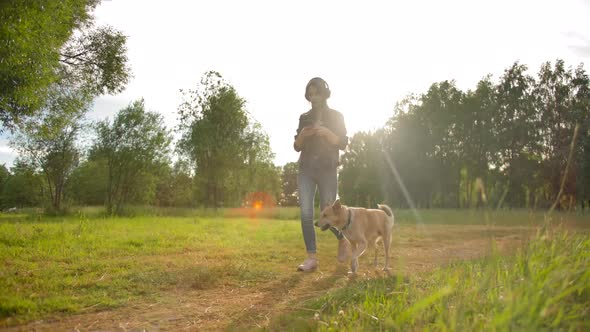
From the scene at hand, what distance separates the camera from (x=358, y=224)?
6.59 m

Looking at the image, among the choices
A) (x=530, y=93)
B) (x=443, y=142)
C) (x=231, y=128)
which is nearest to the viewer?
(x=231, y=128)

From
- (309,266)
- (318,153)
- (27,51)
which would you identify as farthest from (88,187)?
(309,266)

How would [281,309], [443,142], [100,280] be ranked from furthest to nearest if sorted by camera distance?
[443,142]
[100,280]
[281,309]

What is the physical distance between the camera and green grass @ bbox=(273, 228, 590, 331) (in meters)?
2.47

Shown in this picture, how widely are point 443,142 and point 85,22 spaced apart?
4401cm

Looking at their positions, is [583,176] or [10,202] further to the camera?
[10,202]

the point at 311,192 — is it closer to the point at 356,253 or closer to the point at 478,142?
A: the point at 356,253

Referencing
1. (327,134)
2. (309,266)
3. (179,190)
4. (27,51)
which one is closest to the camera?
(309,266)

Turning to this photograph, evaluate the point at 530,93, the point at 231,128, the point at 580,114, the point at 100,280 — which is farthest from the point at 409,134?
the point at 100,280

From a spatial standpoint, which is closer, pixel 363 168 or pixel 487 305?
pixel 487 305

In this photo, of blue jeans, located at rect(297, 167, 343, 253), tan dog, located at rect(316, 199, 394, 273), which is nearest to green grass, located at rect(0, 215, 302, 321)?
blue jeans, located at rect(297, 167, 343, 253)

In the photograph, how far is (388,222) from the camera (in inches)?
272

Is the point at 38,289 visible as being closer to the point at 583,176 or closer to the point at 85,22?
the point at 85,22

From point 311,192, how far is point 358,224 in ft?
4.25
